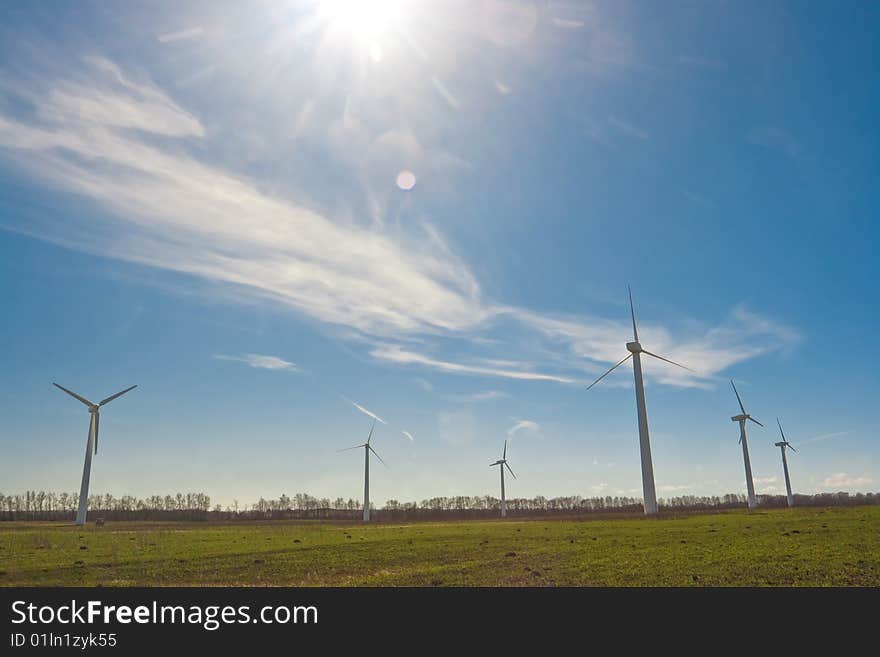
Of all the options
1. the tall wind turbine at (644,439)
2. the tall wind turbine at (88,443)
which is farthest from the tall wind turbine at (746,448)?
the tall wind turbine at (88,443)

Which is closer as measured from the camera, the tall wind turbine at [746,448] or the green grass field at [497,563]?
the green grass field at [497,563]

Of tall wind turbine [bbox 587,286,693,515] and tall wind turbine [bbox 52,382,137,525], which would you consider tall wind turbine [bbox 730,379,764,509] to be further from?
tall wind turbine [bbox 52,382,137,525]

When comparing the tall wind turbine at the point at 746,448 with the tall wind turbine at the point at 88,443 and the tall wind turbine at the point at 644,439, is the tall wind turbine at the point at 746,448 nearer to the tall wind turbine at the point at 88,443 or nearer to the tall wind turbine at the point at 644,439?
the tall wind turbine at the point at 644,439

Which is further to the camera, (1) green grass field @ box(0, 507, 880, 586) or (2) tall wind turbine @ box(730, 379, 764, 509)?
(2) tall wind turbine @ box(730, 379, 764, 509)

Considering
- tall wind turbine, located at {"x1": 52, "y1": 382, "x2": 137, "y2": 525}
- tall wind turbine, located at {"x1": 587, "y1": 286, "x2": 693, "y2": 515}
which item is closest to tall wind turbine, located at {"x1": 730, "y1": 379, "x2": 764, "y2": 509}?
tall wind turbine, located at {"x1": 587, "y1": 286, "x2": 693, "y2": 515}

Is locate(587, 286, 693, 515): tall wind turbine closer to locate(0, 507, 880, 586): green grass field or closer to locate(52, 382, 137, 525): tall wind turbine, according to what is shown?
locate(0, 507, 880, 586): green grass field

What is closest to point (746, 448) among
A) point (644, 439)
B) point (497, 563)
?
point (644, 439)

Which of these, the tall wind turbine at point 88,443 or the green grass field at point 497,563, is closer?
the green grass field at point 497,563

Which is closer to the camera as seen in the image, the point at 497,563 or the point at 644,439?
the point at 497,563

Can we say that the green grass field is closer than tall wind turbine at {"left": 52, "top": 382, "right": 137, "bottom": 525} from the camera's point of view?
Yes

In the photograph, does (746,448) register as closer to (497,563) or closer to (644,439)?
(644,439)

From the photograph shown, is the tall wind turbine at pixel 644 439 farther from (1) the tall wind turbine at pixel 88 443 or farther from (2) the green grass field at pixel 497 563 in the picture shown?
(1) the tall wind turbine at pixel 88 443
